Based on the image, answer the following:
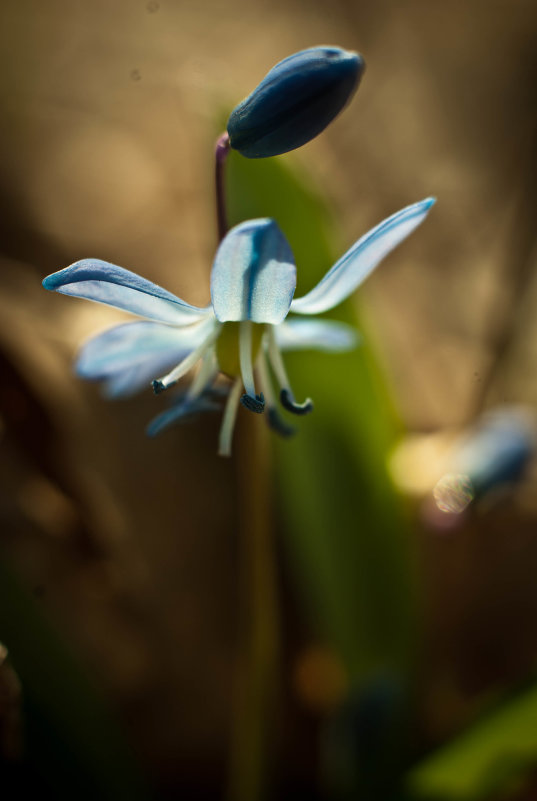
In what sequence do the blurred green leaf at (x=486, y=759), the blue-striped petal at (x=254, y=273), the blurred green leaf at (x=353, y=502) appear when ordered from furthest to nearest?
the blurred green leaf at (x=353, y=502)
the blurred green leaf at (x=486, y=759)
the blue-striped petal at (x=254, y=273)

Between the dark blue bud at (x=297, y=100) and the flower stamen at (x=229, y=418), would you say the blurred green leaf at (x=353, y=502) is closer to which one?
the flower stamen at (x=229, y=418)

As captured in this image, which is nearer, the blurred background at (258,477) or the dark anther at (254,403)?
the dark anther at (254,403)

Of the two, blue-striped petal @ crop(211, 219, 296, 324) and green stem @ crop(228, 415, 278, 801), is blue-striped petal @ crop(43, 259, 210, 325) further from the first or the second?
green stem @ crop(228, 415, 278, 801)

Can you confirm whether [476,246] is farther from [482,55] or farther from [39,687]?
[39,687]

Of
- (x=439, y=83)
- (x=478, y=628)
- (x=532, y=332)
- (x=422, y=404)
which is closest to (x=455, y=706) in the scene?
(x=478, y=628)

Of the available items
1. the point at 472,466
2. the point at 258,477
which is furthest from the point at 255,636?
the point at 472,466

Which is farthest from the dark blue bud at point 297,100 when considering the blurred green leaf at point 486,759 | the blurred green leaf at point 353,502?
the blurred green leaf at point 486,759

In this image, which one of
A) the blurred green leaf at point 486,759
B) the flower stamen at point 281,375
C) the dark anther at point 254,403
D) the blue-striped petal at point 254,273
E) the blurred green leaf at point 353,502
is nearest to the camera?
the blue-striped petal at point 254,273

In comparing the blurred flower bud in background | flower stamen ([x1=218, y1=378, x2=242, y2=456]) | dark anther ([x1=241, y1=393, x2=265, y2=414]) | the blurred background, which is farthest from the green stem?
the blurred flower bud in background
